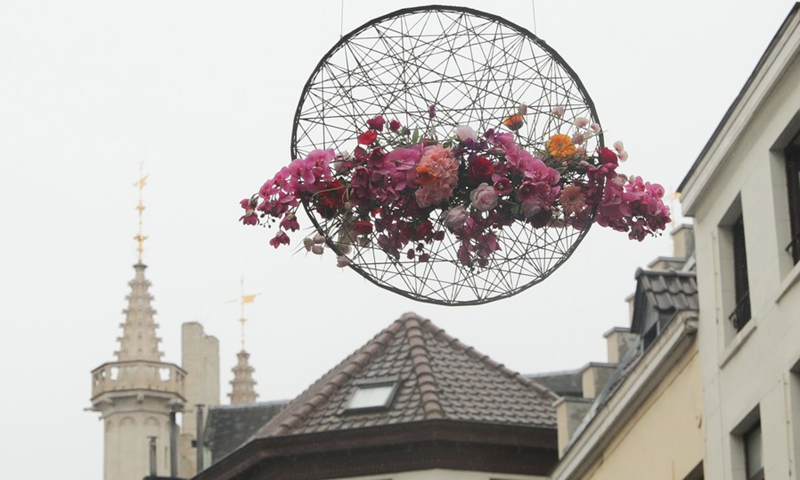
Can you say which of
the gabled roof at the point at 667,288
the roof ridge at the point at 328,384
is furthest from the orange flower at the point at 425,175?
the roof ridge at the point at 328,384

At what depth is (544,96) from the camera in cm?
1611

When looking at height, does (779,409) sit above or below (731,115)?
below

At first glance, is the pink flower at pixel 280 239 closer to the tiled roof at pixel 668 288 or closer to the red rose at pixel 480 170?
the red rose at pixel 480 170

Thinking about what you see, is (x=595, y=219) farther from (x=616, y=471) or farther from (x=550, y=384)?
(x=550, y=384)

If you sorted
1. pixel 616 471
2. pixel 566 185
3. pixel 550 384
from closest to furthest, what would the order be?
pixel 566 185, pixel 616 471, pixel 550 384

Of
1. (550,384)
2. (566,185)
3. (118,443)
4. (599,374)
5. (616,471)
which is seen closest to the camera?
(566,185)

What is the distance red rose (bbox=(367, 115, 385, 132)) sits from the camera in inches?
601

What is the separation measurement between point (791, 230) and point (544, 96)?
983cm

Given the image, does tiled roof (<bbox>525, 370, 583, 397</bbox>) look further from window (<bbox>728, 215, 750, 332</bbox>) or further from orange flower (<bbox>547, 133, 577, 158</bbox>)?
orange flower (<bbox>547, 133, 577, 158</bbox>)

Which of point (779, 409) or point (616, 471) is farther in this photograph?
point (616, 471)

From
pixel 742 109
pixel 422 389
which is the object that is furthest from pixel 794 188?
pixel 422 389

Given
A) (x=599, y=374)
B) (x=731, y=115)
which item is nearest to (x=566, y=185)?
(x=731, y=115)

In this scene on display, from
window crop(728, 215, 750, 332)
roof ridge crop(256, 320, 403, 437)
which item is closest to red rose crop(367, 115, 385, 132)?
window crop(728, 215, 750, 332)

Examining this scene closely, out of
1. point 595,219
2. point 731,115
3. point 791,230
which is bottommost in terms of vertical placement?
point 595,219
